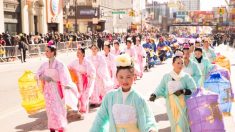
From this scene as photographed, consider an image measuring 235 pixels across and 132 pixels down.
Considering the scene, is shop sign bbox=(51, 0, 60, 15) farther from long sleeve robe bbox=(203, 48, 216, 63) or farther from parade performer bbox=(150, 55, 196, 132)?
parade performer bbox=(150, 55, 196, 132)

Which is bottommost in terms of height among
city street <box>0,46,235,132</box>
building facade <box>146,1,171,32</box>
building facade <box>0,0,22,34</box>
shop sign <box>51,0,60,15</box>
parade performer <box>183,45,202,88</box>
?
city street <box>0,46,235,132</box>

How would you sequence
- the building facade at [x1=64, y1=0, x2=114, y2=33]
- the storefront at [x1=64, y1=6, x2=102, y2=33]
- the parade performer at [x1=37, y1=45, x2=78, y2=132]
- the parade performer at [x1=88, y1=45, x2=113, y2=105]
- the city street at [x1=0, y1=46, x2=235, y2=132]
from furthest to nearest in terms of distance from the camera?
the storefront at [x1=64, y1=6, x2=102, y2=33] → the building facade at [x1=64, y1=0, x2=114, y2=33] → the parade performer at [x1=88, y1=45, x2=113, y2=105] → the city street at [x1=0, y1=46, x2=235, y2=132] → the parade performer at [x1=37, y1=45, x2=78, y2=132]

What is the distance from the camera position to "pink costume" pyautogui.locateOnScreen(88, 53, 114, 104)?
10484mm

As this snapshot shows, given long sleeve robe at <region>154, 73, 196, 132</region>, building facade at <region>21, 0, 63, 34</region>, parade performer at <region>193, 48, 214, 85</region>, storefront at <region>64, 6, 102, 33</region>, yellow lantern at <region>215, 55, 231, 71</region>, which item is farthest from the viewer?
storefront at <region>64, 6, 102, 33</region>

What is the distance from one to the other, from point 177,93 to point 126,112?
227 cm

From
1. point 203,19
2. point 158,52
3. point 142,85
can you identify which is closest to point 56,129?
point 142,85

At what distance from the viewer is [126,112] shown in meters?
3.89

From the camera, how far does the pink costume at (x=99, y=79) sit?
34.4ft

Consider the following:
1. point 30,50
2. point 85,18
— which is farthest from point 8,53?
point 85,18

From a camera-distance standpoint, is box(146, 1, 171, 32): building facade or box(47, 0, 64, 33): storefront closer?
box(47, 0, 64, 33): storefront

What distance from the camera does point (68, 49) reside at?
32219 mm

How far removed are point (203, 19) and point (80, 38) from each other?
109 m

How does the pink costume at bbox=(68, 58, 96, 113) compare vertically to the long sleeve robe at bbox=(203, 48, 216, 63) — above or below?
below

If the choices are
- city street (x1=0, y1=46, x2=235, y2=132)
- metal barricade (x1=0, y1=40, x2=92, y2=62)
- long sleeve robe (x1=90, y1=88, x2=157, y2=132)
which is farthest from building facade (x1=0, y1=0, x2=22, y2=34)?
long sleeve robe (x1=90, y1=88, x2=157, y2=132)
